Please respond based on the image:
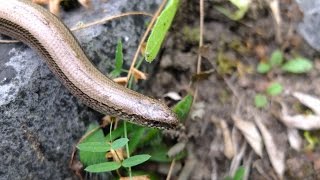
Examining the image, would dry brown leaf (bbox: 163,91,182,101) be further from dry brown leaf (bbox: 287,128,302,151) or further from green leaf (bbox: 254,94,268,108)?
dry brown leaf (bbox: 287,128,302,151)

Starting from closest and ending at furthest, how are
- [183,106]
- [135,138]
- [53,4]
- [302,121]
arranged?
[135,138]
[183,106]
[53,4]
[302,121]

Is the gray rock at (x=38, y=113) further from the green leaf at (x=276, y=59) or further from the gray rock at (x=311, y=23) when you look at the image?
the gray rock at (x=311, y=23)

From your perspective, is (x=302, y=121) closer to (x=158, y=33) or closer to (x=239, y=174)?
(x=239, y=174)

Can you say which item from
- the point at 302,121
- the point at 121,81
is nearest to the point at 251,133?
the point at 302,121

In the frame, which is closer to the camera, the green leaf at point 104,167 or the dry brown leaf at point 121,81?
the green leaf at point 104,167

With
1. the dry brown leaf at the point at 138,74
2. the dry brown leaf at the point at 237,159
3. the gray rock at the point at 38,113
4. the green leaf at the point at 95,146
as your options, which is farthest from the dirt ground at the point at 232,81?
the green leaf at the point at 95,146

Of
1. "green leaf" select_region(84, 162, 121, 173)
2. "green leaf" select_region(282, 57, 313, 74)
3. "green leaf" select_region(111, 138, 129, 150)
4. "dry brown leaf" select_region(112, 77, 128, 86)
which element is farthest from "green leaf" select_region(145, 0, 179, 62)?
"green leaf" select_region(282, 57, 313, 74)

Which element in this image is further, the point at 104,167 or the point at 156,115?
the point at 156,115
